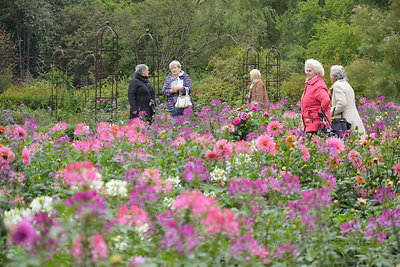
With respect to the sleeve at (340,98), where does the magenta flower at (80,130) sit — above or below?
below

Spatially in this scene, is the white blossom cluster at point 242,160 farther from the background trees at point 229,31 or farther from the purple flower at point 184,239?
the background trees at point 229,31

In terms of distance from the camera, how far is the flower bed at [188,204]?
181 centimetres

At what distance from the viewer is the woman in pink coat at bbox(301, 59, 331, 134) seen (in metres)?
5.84

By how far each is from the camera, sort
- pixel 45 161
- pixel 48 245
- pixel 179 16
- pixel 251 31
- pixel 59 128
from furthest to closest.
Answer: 1. pixel 251 31
2. pixel 179 16
3. pixel 59 128
4. pixel 45 161
5. pixel 48 245

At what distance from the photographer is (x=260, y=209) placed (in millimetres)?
2719

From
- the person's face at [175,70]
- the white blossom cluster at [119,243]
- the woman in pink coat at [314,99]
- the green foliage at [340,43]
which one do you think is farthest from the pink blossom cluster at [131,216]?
the green foliage at [340,43]

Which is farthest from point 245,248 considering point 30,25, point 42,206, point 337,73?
point 30,25

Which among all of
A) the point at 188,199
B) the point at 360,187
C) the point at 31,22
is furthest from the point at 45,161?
the point at 31,22

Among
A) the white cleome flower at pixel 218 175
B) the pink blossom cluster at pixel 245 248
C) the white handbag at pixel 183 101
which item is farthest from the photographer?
the white handbag at pixel 183 101

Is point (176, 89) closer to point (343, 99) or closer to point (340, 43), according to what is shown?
point (343, 99)

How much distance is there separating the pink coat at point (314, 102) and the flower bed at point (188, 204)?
2.97 ft

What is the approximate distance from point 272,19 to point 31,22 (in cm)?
1362

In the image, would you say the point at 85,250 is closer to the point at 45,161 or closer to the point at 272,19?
the point at 45,161

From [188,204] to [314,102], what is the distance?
14.2ft
